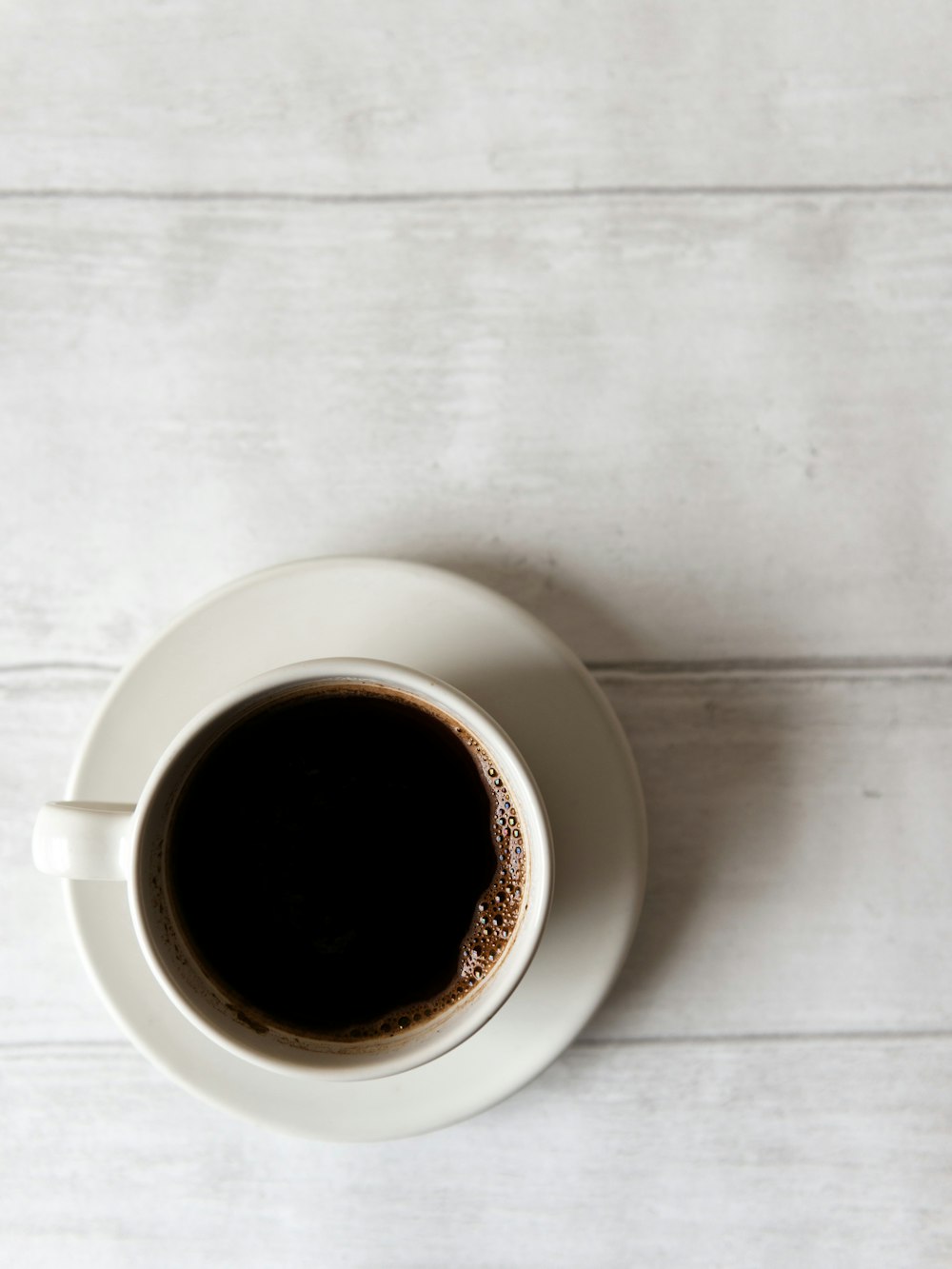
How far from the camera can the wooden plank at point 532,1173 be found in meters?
0.70

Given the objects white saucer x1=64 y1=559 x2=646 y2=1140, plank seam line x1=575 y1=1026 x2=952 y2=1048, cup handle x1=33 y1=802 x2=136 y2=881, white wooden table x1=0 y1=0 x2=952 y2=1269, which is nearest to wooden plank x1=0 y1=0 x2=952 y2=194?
white wooden table x1=0 y1=0 x2=952 y2=1269

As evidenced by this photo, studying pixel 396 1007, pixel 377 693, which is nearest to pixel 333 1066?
pixel 396 1007

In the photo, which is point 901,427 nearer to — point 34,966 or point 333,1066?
point 333,1066

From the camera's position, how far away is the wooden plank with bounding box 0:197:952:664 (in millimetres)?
693

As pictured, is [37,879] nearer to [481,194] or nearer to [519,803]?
[519,803]

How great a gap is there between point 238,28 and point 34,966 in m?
0.65

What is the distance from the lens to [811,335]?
2.30ft

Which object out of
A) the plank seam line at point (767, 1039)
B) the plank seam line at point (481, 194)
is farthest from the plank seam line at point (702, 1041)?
the plank seam line at point (481, 194)

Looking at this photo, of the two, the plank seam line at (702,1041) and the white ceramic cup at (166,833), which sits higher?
the white ceramic cup at (166,833)

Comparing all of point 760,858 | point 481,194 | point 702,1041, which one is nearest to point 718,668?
point 760,858

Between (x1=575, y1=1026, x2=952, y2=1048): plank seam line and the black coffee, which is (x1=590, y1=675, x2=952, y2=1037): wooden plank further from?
the black coffee

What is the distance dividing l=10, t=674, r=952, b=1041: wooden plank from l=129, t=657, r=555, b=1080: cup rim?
0.64 ft

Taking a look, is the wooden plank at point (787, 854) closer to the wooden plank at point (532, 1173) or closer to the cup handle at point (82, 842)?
the wooden plank at point (532, 1173)

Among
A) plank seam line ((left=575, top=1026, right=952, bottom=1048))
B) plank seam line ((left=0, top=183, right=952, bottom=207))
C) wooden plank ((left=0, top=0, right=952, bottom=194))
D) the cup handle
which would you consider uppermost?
wooden plank ((left=0, top=0, right=952, bottom=194))
